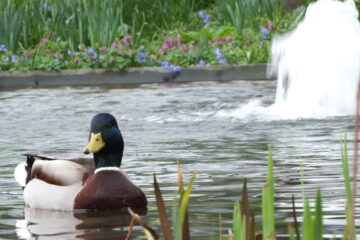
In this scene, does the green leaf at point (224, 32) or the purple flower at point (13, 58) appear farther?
the green leaf at point (224, 32)

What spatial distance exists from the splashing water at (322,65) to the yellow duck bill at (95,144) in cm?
570

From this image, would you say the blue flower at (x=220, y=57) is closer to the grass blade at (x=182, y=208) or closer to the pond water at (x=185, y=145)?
the pond water at (x=185, y=145)

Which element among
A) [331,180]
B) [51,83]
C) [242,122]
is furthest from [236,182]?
[51,83]

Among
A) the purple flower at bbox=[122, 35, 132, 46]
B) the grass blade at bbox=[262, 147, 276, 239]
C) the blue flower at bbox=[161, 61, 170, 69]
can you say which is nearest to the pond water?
the grass blade at bbox=[262, 147, 276, 239]

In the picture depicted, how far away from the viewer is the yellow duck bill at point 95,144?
7555 millimetres

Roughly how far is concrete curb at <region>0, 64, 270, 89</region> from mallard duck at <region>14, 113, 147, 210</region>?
10.4 meters

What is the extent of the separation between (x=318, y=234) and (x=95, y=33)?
1677 cm

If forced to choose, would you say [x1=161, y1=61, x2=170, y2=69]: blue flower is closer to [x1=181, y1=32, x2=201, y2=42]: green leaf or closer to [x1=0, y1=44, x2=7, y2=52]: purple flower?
[x1=181, y1=32, x2=201, y2=42]: green leaf

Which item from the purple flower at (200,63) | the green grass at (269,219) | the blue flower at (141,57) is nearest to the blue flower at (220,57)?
the purple flower at (200,63)

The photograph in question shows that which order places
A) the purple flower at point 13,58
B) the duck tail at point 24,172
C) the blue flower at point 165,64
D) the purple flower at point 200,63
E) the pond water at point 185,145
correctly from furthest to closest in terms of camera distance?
the purple flower at point 13,58
the purple flower at point 200,63
the blue flower at point 165,64
the duck tail at point 24,172
the pond water at point 185,145

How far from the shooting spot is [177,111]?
45.8ft

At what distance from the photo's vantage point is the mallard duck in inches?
289

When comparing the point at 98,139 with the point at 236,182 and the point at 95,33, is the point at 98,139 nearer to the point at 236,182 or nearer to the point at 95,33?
the point at 236,182

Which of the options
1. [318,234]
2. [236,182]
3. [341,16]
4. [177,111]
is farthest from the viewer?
[341,16]
